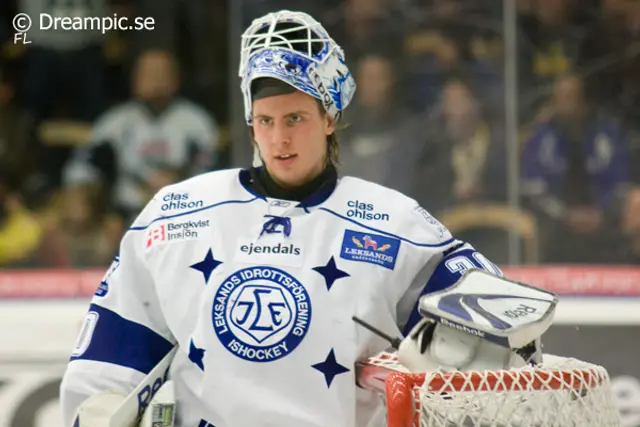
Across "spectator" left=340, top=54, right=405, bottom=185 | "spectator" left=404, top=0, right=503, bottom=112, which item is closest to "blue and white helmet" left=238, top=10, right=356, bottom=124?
"spectator" left=340, top=54, right=405, bottom=185

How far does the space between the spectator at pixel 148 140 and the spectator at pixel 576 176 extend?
1.06m

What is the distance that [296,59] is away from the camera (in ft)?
6.23

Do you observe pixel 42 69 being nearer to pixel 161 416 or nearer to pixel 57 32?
pixel 57 32

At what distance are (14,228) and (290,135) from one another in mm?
2059

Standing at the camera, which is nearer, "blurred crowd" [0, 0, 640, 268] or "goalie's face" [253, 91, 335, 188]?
"goalie's face" [253, 91, 335, 188]

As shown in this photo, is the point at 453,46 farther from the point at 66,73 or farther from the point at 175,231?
the point at 175,231

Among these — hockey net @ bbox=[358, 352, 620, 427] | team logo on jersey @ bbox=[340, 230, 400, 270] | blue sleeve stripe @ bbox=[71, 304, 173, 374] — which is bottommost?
hockey net @ bbox=[358, 352, 620, 427]

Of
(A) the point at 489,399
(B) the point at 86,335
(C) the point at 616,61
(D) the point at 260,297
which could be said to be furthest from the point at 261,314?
(C) the point at 616,61

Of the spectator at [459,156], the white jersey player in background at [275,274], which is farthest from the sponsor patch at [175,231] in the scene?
the spectator at [459,156]

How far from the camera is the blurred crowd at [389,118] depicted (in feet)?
12.1

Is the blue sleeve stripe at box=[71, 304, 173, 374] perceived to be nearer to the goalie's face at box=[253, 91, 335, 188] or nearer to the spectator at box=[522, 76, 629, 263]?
the goalie's face at box=[253, 91, 335, 188]

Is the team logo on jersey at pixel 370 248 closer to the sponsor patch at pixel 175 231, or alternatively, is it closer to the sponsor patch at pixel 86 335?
the sponsor patch at pixel 175 231

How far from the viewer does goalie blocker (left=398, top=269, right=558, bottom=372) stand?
62.4 inches

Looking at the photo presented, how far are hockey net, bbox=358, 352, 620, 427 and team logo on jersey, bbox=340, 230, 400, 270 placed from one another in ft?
1.20
